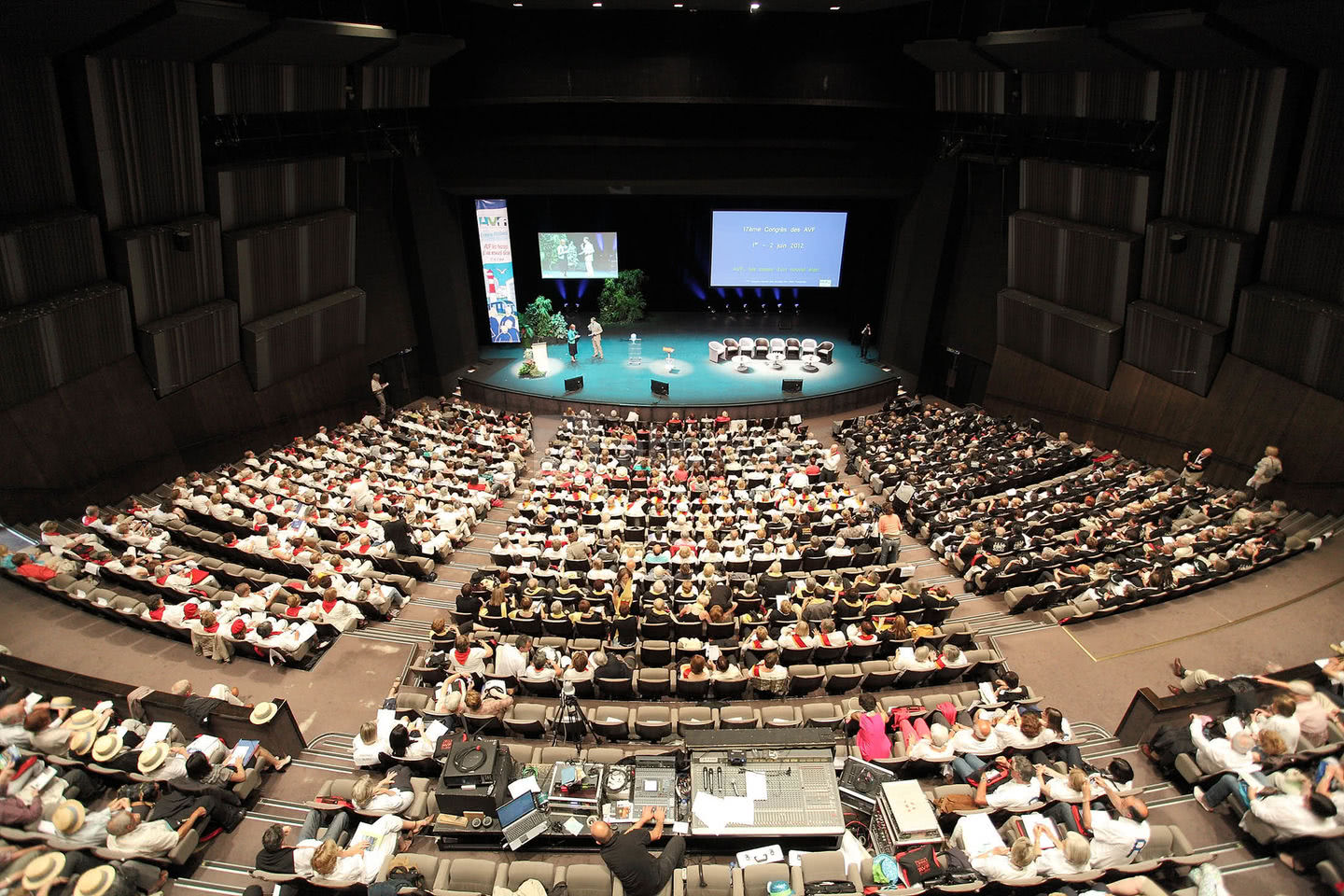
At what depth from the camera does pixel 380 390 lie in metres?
20.4

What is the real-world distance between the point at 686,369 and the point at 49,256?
15208 millimetres

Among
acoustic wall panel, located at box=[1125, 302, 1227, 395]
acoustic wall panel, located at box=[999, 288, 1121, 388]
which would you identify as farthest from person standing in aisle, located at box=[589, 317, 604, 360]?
acoustic wall panel, located at box=[1125, 302, 1227, 395]

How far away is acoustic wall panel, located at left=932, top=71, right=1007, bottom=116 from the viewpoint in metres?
17.5

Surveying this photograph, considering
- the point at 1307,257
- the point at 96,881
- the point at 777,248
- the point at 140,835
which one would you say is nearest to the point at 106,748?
the point at 140,835

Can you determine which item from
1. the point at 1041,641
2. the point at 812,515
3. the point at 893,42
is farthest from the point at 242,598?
the point at 893,42

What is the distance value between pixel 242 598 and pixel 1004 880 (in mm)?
8890

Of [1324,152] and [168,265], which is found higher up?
[1324,152]

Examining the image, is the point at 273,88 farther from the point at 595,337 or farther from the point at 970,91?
the point at 970,91

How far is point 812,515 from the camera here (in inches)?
503

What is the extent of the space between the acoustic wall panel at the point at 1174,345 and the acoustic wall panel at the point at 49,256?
66.9 ft

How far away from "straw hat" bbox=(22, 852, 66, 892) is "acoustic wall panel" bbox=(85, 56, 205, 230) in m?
11.4

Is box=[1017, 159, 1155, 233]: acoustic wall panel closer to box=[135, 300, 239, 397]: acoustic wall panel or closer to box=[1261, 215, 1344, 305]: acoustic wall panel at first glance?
box=[1261, 215, 1344, 305]: acoustic wall panel

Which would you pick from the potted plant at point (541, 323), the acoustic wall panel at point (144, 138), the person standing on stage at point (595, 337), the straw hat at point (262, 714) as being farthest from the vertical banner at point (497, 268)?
the straw hat at point (262, 714)

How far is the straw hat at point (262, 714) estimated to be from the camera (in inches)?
282
